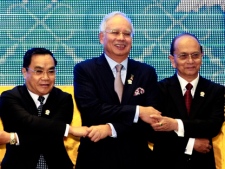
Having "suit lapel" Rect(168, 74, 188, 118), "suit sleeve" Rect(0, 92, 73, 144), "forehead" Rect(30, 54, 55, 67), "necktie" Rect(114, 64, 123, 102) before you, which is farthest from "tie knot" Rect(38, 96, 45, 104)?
"suit lapel" Rect(168, 74, 188, 118)

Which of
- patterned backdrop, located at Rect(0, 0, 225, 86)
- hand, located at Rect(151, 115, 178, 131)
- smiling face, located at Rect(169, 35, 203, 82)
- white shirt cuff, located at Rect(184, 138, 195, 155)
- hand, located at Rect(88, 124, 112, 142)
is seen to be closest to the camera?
hand, located at Rect(88, 124, 112, 142)

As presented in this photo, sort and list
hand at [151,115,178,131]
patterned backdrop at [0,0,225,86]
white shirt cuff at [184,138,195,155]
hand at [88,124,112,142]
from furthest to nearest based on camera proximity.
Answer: patterned backdrop at [0,0,225,86] < white shirt cuff at [184,138,195,155] < hand at [151,115,178,131] < hand at [88,124,112,142]

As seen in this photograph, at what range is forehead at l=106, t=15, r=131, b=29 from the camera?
3.20m

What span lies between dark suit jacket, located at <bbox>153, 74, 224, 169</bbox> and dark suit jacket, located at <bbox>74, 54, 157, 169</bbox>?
0.37ft

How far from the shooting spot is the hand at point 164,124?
3.01m

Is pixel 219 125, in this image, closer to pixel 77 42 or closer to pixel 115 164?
pixel 115 164

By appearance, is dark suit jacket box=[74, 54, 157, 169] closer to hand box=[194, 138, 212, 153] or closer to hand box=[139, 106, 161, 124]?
hand box=[139, 106, 161, 124]

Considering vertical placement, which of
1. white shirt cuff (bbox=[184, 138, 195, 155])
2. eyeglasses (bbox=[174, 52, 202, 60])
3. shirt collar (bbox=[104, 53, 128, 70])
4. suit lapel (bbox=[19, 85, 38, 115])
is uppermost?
eyeglasses (bbox=[174, 52, 202, 60])

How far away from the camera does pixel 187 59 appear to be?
327 centimetres

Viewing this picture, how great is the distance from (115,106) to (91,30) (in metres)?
1.20

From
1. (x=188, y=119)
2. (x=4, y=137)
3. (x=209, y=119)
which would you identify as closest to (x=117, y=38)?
(x=188, y=119)

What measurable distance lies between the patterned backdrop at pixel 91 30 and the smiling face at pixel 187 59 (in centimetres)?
63

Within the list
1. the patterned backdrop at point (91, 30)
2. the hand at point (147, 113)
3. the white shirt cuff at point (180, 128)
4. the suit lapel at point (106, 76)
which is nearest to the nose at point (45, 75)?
the suit lapel at point (106, 76)

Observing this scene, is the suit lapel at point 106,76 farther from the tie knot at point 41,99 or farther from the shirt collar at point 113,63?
the tie knot at point 41,99
